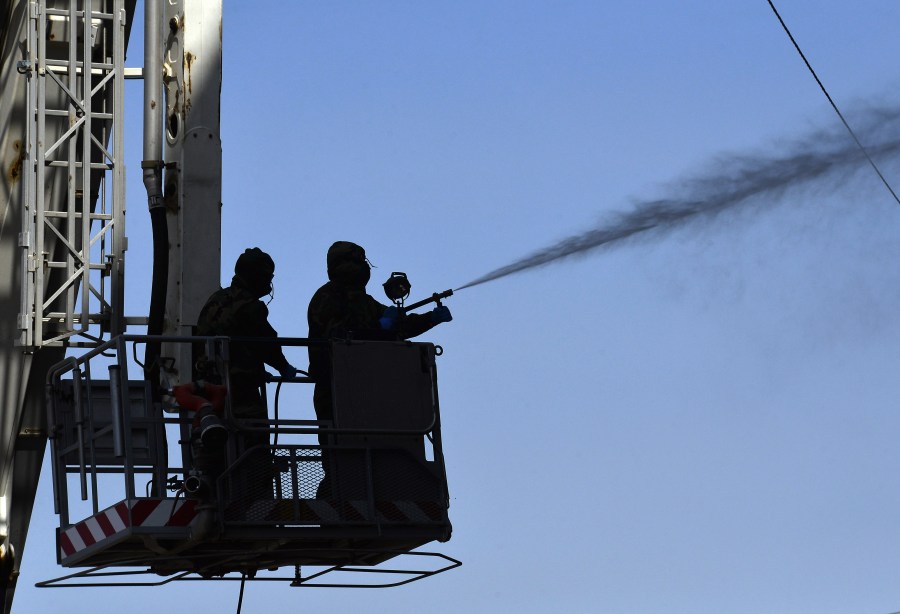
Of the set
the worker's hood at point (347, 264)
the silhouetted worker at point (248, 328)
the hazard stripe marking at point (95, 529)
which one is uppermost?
the worker's hood at point (347, 264)

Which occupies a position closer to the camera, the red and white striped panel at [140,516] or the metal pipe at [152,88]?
the red and white striped panel at [140,516]

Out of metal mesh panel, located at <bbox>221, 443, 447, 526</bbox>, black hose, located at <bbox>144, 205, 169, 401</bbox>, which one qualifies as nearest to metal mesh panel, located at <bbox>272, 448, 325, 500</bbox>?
metal mesh panel, located at <bbox>221, 443, 447, 526</bbox>

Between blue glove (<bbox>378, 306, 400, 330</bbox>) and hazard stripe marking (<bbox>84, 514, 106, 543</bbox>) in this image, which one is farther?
blue glove (<bbox>378, 306, 400, 330</bbox>)

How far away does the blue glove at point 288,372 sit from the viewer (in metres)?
12.3

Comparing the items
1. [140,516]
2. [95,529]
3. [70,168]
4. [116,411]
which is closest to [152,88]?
[70,168]

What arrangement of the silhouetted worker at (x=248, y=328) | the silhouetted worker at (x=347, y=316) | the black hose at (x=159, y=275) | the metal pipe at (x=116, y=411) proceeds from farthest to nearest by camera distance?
the black hose at (x=159, y=275)
the silhouetted worker at (x=347, y=316)
the silhouetted worker at (x=248, y=328)
the metal pipe at (x=116, y=411)

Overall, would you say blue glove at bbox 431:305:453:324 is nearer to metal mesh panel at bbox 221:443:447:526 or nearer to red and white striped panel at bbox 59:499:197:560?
metal mesh panel at bbox 221:443:447:526

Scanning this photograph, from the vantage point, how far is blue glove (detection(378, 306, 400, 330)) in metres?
12.5

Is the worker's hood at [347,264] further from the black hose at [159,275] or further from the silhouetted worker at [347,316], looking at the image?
the black hose at [159,275]

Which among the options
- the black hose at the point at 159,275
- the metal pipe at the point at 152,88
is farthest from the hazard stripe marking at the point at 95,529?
the metal pipe at the point at 152,88

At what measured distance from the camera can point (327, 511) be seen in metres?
11.9

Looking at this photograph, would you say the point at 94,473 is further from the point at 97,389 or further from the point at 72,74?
the point at 72,74

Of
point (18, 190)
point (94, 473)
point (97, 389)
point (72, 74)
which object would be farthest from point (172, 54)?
point (94, 473)

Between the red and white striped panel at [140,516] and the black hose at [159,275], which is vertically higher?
the black hose at [159,275]
